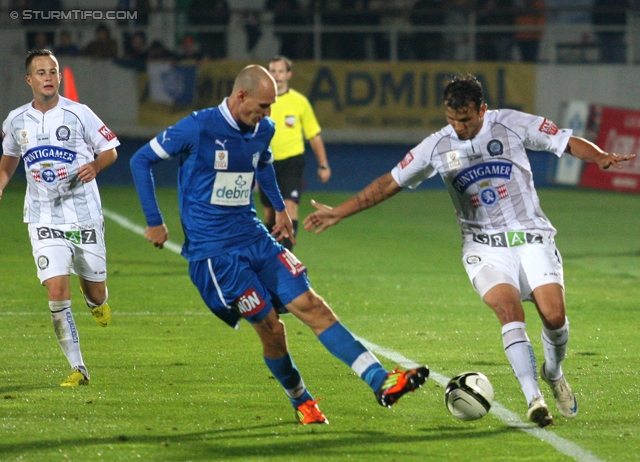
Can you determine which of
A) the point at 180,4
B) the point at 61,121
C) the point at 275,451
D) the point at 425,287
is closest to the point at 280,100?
the point at 425,287

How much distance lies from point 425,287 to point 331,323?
5.57 m

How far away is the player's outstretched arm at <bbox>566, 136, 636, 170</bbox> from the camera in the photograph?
6016mm

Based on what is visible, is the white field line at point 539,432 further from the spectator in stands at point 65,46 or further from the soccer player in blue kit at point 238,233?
the spectator in stands at point 65,46

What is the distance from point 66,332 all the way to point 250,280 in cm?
182

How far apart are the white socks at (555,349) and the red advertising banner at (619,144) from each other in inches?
595

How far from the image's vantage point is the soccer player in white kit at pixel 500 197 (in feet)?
19.5

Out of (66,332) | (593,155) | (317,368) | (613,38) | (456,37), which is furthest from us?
(456,37)

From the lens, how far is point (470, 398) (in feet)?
18.8

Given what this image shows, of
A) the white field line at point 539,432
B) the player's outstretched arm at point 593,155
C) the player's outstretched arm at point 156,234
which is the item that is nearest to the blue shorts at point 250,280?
the player's outstretched arm at point 156,234

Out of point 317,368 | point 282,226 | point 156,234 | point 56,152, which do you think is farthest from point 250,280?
point 56,152

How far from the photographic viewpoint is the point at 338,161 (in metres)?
23.6

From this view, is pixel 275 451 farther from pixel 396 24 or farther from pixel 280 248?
pixel 396 24

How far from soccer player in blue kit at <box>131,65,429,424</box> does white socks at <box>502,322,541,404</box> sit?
0.77 meters

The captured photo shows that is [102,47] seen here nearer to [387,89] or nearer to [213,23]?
[213,23]
